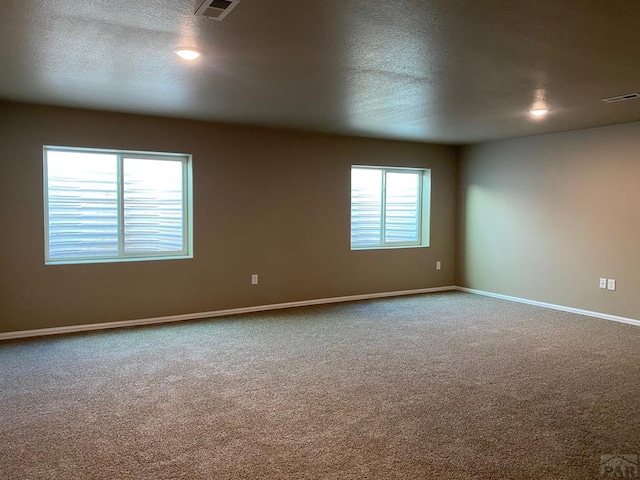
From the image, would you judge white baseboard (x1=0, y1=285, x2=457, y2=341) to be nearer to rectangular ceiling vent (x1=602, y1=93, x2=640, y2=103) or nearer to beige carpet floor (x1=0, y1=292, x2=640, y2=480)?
beige carpet floor (x1=0, y1=292, x2=640, y2=480)

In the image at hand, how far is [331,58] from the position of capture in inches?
122

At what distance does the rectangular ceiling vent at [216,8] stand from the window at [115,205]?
314cm

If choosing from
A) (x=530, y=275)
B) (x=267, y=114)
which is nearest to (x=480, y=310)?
(x=530, y=275)

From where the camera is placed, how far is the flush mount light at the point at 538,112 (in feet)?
15.2

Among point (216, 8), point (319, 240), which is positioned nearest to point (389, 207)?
point (319, 240)

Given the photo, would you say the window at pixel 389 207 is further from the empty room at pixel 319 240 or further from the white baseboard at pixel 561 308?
the white baseboard at pixel 561 308

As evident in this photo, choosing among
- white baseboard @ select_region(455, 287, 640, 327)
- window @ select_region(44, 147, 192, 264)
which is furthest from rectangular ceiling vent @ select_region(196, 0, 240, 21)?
white baseboard @ select_region(455, 287, 640, 327)

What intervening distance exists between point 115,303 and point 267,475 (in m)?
3.43

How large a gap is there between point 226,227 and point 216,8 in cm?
357

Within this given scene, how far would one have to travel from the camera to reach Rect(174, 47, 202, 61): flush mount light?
2.94 metres

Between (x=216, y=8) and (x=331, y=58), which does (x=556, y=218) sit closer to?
(x=331, y=58)

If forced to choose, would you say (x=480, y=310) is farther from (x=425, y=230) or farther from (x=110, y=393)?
(x=110, y=393)

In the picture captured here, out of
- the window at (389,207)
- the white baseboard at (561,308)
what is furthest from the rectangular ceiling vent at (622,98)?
the window at (389,207)

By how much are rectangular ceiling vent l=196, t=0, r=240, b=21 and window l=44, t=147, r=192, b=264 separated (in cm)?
314
